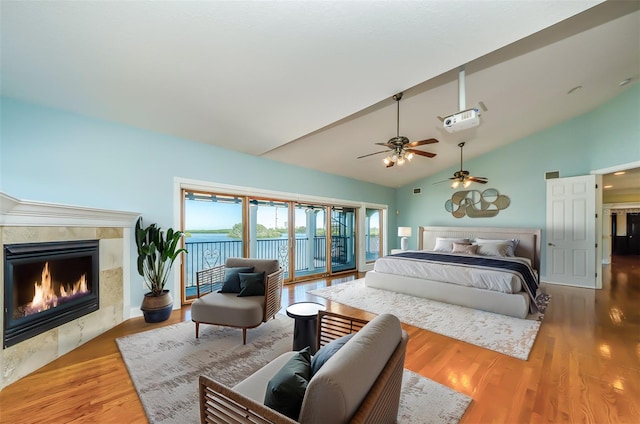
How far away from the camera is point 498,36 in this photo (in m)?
2.03

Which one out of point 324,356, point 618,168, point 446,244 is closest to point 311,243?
point 446,244

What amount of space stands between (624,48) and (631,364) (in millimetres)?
3856

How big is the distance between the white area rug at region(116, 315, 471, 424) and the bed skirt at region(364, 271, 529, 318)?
2259mm

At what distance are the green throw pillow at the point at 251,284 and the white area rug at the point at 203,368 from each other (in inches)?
18.5

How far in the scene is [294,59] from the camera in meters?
2.29

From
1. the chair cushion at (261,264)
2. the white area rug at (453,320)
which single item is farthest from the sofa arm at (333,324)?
the white area rug at (453,320)

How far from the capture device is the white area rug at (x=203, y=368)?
5.88ft

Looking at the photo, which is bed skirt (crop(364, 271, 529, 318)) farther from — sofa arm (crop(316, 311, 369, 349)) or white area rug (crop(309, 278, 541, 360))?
sofa arm (crop(316, 311, 369, 349))

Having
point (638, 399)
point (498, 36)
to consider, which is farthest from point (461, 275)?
point (498, 36)

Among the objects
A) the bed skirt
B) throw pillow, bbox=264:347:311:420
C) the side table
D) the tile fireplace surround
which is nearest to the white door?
the bed skirt

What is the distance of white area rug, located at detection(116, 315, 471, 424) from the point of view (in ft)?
5.88

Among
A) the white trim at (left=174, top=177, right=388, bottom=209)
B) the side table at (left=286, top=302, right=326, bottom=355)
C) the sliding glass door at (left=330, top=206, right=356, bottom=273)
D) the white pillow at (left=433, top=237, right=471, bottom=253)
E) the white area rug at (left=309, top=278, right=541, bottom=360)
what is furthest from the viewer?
the sliding glass door at (left=330, top=206, right=356, bottom=273)

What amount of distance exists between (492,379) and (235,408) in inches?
87.8

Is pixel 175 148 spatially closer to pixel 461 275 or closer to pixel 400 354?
pixel 400 354
